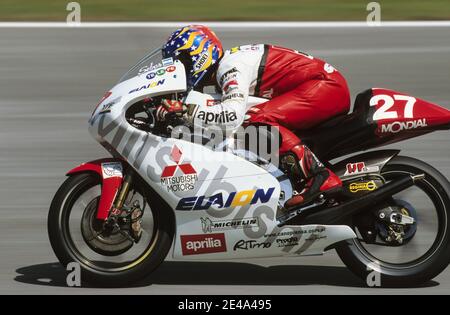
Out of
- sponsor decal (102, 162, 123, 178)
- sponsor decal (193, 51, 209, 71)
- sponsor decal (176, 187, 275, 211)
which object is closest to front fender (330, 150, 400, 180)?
sponsor decal (176, 187, 275, 211)

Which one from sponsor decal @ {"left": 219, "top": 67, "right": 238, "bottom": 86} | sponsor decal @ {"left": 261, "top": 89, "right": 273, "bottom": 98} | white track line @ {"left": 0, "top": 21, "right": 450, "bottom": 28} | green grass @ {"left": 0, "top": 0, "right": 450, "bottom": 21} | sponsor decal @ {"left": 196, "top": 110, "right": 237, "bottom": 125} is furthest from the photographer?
green grass @ {"left": 0, "top": 0, "right": 450, "bottom": 21}

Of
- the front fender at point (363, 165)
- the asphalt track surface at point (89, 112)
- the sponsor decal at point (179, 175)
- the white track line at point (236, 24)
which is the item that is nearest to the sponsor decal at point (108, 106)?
the sponsor decal at point (179, 175)

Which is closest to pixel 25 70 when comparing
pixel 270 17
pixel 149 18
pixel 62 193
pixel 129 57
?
pixel 129 57

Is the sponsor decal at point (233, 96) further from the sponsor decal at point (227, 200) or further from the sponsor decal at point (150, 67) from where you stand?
the sponsor decal at point (227, 200)

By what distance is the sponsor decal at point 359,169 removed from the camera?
6.42 meters

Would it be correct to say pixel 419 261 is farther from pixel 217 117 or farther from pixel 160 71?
pixel 160 71

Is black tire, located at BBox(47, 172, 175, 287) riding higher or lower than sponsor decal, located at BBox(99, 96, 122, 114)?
lower

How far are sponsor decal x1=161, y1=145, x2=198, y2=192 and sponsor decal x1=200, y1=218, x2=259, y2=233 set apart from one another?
23 centimetres

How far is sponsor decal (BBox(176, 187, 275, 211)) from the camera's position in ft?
20.6

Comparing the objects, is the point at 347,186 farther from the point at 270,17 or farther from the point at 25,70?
the point at 270,17

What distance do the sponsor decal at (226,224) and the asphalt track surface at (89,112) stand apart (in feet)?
1.20

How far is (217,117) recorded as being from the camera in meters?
6.20

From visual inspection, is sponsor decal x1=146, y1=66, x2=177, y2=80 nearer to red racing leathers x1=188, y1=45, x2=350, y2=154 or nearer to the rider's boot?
red racing leathers x1=188, y1=45, x2=350, y2=154
